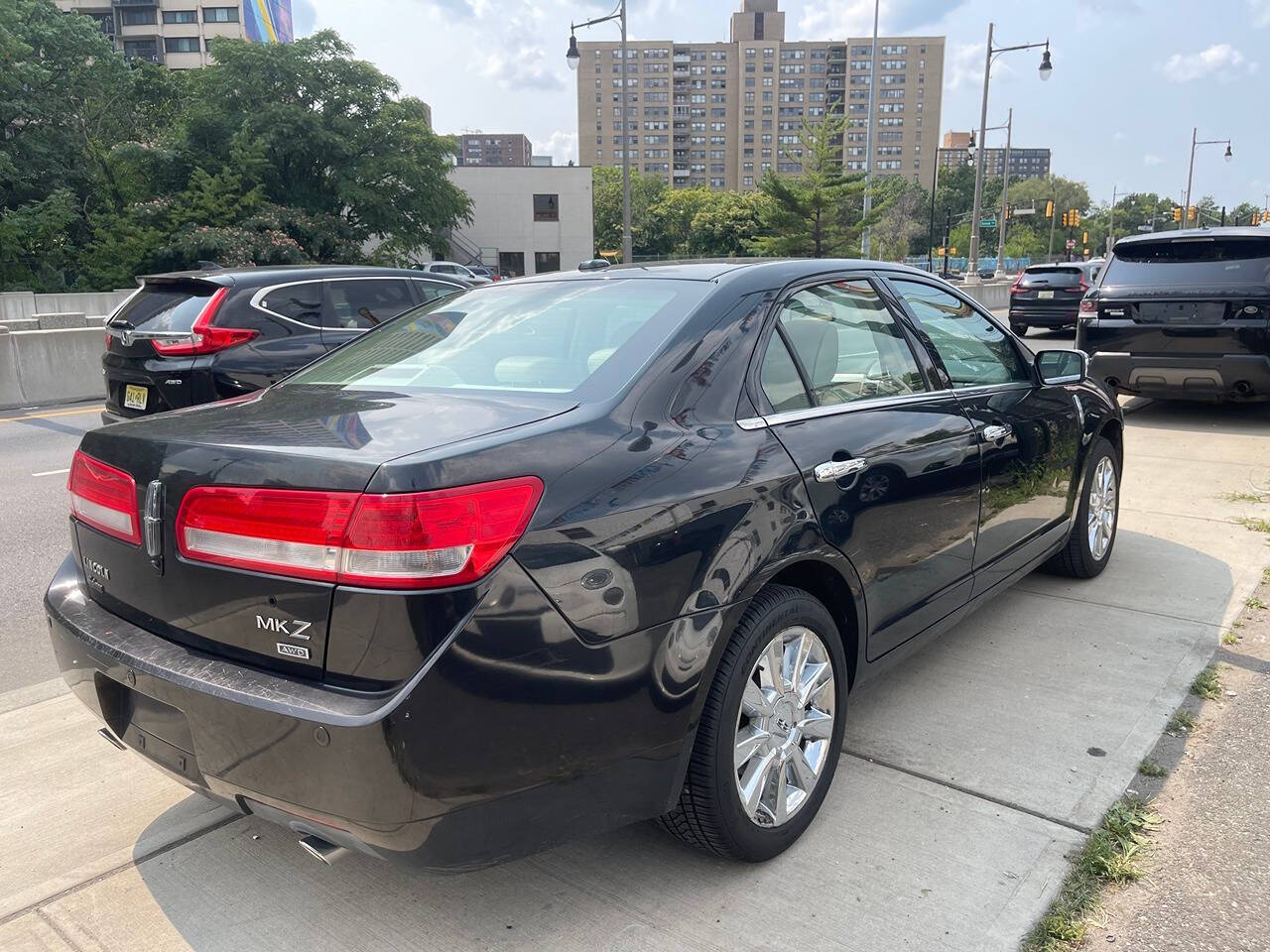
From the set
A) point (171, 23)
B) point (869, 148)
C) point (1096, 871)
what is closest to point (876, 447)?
point (1096, 871)

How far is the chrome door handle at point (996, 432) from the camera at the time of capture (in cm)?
359

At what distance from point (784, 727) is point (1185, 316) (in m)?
8.19

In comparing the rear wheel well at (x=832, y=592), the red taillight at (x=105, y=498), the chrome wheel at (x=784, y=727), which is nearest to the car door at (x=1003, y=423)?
the rear wheel well at (x=832, y=592)

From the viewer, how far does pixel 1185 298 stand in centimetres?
888

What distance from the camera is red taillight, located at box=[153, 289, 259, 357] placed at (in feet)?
23.1

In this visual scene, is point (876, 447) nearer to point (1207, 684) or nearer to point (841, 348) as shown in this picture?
point (841, 348)

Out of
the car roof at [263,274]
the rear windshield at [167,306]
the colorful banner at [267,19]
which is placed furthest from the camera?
the colorful banner at [267,19]

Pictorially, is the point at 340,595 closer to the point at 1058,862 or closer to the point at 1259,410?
the point at 1058,862

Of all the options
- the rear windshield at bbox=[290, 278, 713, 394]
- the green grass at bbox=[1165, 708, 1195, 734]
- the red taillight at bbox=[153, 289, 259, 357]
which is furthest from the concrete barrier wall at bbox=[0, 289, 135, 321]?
the green grass at bbox=[1165, 708, 1195, 734]

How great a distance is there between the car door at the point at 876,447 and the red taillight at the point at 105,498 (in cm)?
164

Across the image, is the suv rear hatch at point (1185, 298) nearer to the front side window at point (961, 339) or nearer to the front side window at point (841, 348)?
the front side window at point (961, 339)

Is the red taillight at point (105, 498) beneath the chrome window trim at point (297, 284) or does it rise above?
beneath

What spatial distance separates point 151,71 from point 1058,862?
53.1m

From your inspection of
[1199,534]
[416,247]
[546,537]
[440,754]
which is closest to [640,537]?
[546,537]
